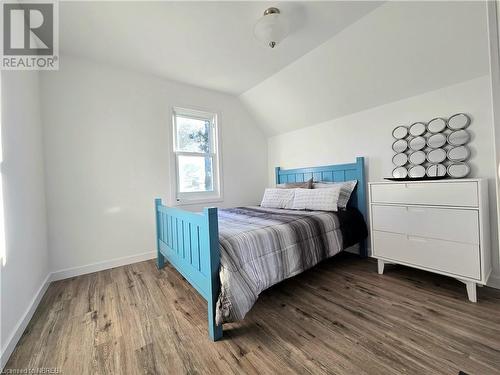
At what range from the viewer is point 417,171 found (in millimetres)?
2236

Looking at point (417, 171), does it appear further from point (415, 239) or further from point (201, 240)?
point (201, 240)

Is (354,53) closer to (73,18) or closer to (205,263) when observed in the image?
(205,263)

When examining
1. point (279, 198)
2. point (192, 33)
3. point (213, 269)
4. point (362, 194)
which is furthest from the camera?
point (279, 198)

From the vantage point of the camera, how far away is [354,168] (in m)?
2.73

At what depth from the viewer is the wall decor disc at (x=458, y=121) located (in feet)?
6.27

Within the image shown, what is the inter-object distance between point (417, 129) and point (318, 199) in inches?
48.8

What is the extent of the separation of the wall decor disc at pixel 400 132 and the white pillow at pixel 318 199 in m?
0.83

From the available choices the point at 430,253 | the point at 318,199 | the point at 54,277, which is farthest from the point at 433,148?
the point at 54,277

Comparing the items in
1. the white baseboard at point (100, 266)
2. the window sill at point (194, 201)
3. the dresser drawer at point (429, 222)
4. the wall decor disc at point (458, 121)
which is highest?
the wall decor disc at point (458, 121)

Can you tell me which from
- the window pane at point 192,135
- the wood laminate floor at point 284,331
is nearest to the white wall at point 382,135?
the wood laminate floor at point 284,331

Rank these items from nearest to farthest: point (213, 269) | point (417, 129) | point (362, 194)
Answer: point (213, 269) → point (417, 129) → point (362, 194)

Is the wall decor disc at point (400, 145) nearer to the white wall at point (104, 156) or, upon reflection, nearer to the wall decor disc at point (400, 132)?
the wall decor disc at point (400, 132)

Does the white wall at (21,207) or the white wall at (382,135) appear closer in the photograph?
the white wall at (21,207)

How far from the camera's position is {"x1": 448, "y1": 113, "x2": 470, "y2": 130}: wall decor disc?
6.27 feet
